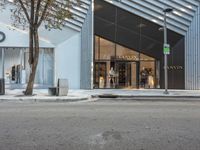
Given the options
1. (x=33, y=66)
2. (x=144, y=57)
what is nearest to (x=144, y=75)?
(x=144, y=57)

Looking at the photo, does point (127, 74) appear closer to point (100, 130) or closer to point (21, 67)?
point (21, 67)

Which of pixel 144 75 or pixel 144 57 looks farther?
pixel 144 75

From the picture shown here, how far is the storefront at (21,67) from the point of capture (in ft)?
104

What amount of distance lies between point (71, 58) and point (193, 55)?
8.86 m

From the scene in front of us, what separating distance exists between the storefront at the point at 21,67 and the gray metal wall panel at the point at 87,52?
248 centimetres

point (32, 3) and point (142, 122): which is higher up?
point (32, 3)

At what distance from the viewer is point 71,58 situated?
31141 millimetres

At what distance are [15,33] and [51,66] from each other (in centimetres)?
357

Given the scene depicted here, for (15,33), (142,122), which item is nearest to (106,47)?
(15,33)

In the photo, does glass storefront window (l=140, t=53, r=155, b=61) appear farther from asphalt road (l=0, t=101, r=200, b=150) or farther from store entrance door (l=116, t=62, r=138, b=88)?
asphalt road (l=0, t=101, r=200, b=150)

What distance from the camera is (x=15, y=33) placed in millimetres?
31094

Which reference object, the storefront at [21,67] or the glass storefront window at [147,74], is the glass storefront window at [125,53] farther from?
the storefront at [21,67]

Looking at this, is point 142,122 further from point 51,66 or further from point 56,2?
point 51,66

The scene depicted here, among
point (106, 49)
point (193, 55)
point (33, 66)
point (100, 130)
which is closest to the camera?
point (100, 130)
